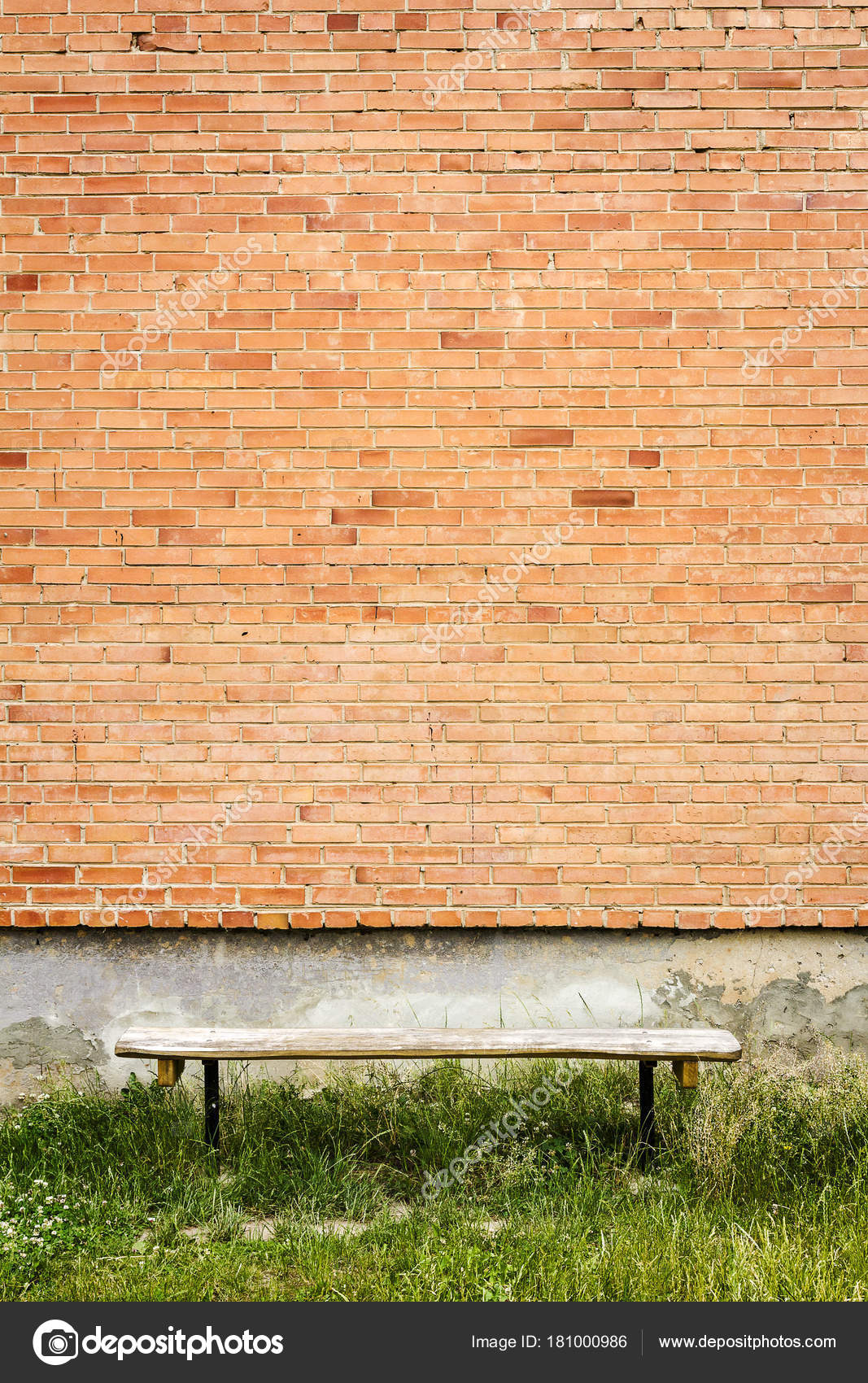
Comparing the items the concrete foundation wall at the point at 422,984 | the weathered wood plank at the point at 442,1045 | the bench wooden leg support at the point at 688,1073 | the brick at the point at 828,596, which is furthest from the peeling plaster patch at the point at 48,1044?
the brick at the point at 828,596

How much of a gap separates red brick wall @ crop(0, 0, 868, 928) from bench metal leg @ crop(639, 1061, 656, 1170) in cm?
63

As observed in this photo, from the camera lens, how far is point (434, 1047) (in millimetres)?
2949

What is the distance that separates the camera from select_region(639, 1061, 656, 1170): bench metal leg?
3023mm

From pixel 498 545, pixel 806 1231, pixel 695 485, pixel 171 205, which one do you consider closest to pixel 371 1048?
pixel 806 1231

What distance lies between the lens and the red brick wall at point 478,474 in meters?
A: 3.48

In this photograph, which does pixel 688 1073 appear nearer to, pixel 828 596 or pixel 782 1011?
pixel 782 1011

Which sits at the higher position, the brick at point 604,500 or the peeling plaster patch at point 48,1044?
the brick at point 604,500

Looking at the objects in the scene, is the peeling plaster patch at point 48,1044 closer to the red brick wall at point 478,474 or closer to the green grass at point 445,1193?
the green grass at point 445,1193

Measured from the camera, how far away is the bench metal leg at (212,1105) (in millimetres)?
3082

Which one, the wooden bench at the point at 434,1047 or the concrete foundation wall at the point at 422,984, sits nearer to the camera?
the wooden bench at the point at 434,1047

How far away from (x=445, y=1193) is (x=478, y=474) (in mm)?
2556

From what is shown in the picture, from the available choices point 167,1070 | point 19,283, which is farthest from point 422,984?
point 19,283

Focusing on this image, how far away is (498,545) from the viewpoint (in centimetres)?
349
